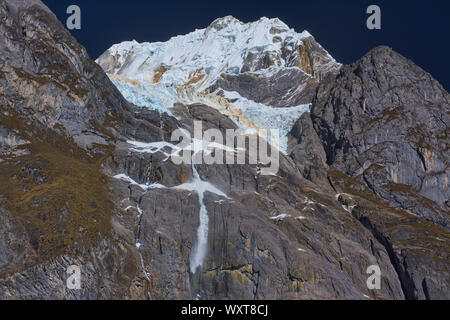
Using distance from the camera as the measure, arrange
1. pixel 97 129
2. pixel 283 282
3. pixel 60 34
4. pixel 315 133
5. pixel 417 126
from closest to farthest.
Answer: pixel 283 282, pixel 97 129, pixel 60 34, pixel 417 126, pixel 315 133

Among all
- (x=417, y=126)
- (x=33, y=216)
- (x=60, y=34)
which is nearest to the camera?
(x=33, y=216)

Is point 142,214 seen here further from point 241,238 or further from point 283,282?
point 283,282

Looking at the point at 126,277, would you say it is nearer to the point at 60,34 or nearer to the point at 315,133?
the point at 60,34

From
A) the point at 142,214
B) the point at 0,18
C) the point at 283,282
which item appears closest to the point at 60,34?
the point at 0,18
